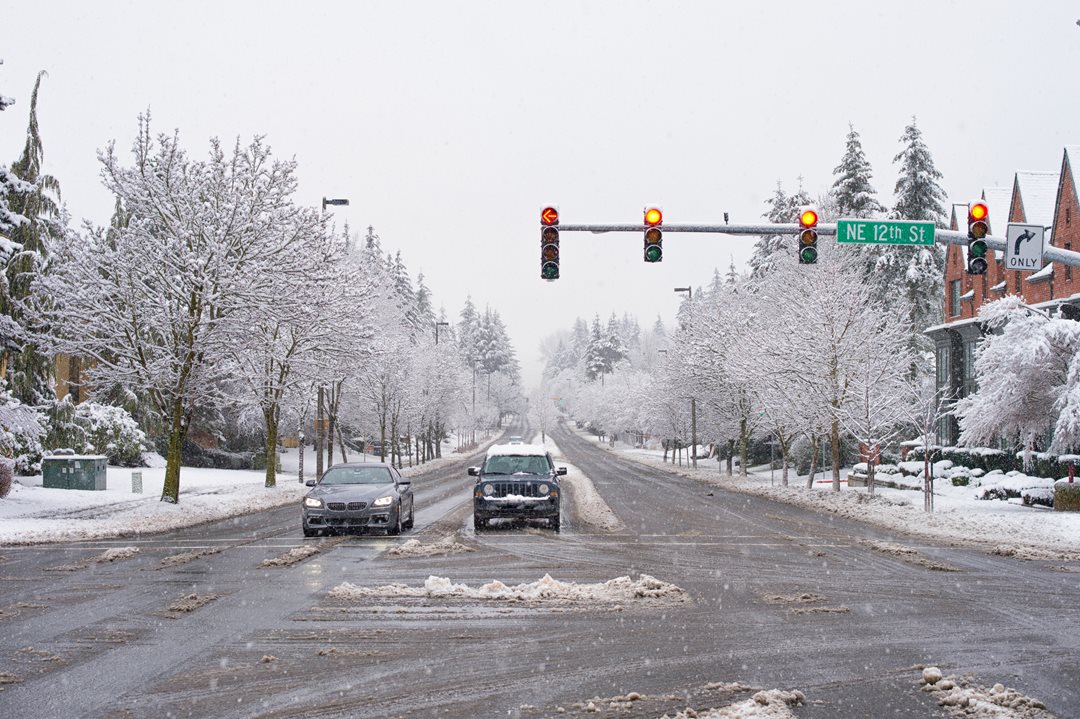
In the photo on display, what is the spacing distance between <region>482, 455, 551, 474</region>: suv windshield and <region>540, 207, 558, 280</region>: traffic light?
5669 millimetres

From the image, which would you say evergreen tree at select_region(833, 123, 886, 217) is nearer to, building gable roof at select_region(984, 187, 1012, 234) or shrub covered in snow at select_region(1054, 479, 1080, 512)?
building gable roof at select_region(984, 187, 1012, 234)

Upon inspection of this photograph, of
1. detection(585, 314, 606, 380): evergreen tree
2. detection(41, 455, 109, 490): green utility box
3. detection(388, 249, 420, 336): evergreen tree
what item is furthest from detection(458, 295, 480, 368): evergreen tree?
detection(41, 455, 109, 490): green utility box

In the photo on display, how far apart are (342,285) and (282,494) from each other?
775 cm

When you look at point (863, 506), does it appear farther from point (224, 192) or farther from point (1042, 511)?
point (224, 192)

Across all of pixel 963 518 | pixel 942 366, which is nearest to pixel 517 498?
pixel 963 518

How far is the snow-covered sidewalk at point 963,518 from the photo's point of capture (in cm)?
1803

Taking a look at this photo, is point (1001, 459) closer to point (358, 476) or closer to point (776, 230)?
point (776, 230)

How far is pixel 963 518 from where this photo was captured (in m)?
22.9

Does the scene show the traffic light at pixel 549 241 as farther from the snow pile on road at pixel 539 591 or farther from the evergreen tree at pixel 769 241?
the evergreen tree at pixel 769 241

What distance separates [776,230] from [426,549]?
7834mm

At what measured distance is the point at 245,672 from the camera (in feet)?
24.9

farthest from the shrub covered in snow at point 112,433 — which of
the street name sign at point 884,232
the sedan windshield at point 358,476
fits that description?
the street name sign at point 884,232

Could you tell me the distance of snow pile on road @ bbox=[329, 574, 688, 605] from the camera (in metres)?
11.2

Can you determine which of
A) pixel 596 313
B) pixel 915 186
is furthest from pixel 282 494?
pixel 596 313
